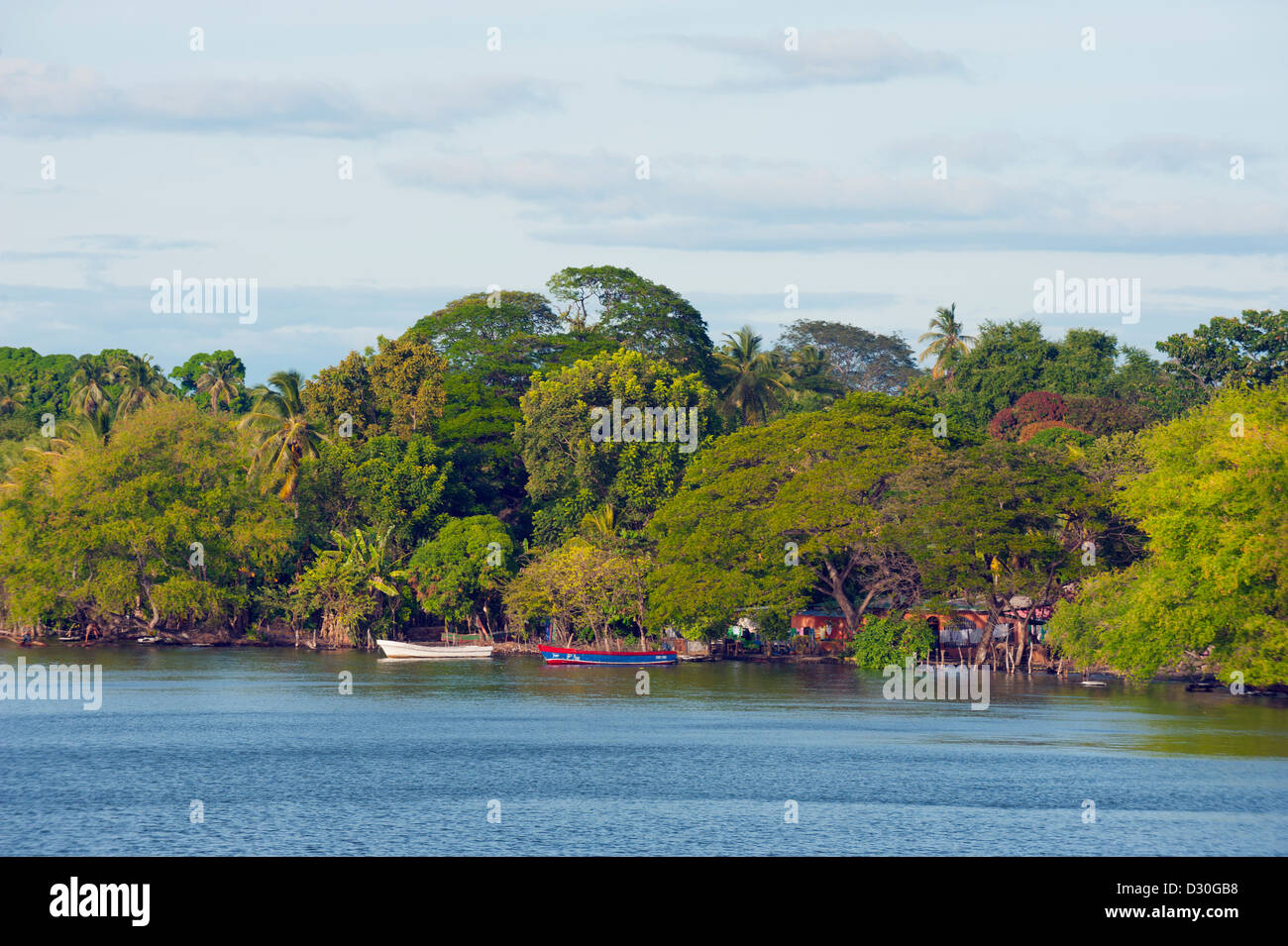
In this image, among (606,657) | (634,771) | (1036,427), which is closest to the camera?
(634,771)

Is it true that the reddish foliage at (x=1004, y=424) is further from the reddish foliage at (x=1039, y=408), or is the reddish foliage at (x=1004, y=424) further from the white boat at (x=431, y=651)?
the white boat at (x=431, y=651)

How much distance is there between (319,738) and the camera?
131ft

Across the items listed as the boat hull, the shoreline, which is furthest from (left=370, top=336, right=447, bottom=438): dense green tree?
the boat hull

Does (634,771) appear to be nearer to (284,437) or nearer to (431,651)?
(431,651)

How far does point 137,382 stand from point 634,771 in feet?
218

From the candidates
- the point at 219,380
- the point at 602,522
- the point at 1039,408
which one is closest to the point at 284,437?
the point at 602,522

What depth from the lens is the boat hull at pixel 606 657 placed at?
64250 millimetres

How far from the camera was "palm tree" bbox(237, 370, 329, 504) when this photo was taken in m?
73.4

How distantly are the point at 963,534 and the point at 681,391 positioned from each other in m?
18.0

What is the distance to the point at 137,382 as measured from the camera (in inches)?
3563

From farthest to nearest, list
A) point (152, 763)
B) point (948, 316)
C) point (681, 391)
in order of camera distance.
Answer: point (948, 316) → point (681, 391) → point (152, 763)

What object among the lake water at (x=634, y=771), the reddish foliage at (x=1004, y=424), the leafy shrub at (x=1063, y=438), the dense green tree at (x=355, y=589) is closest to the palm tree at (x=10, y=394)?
the dense green tree at (x=355, y=589)
